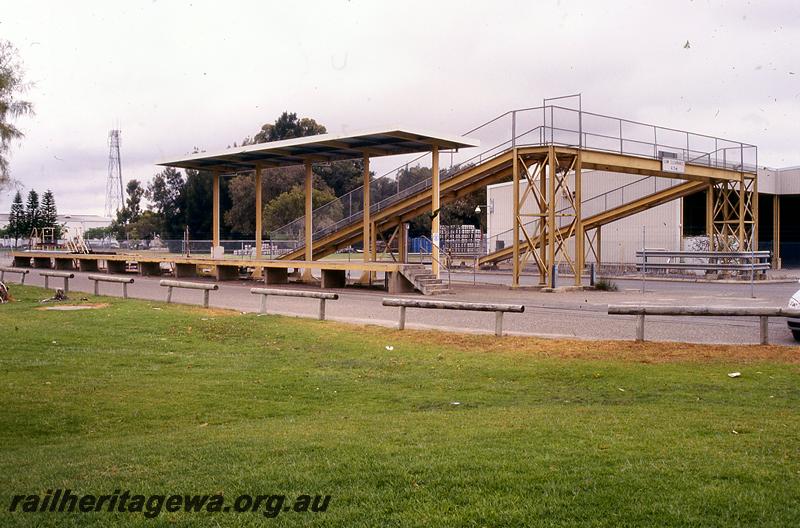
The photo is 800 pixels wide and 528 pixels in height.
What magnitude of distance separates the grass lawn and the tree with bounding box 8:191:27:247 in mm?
81746

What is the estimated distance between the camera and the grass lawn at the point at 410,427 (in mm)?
5219

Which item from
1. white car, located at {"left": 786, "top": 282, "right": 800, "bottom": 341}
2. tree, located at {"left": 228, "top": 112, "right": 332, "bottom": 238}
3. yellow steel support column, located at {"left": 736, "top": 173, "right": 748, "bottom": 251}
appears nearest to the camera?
white car, located at {"left": 786, "top": 282, "right": 800, "bottom": 341}

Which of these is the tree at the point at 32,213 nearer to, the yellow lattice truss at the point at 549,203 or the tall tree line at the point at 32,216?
the tall tree line at the point at 32,216

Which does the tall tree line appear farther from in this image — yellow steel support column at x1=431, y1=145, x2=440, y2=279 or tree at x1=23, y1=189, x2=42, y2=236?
yellow steel support column at x1=431, y1=145, x2=440, y2=279

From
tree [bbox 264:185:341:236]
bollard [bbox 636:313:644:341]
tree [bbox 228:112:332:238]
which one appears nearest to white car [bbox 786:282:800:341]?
bollard [bbox 636:313:644:341]

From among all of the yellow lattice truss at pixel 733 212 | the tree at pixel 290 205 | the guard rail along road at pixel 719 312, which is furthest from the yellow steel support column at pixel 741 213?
the tree at pixel 290 205

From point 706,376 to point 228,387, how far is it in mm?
6620

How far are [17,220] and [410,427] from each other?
315ft

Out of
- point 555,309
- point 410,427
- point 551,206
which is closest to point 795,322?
point 555,309

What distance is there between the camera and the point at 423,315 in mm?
20250

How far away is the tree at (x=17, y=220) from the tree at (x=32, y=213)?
644 mm

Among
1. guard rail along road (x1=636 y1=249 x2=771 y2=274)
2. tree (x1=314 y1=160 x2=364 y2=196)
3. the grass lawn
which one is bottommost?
the grass lawn

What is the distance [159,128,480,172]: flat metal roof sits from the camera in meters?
29.7

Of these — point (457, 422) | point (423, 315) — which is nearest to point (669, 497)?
A: point (457, 422)
